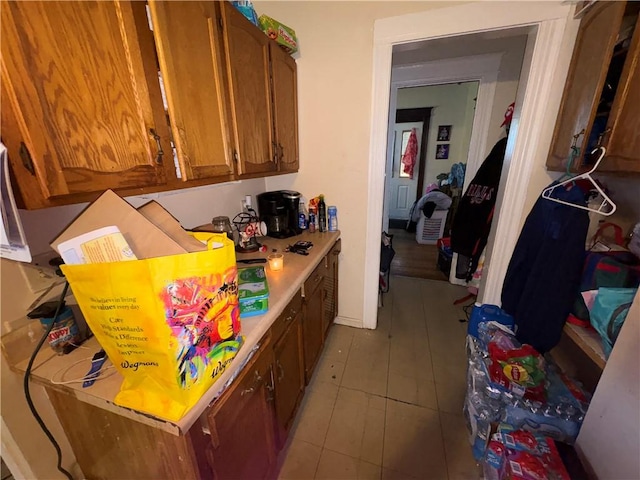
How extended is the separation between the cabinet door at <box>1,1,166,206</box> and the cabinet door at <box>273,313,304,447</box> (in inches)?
32.4

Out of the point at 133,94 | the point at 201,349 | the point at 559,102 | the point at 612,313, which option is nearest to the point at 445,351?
the point at 612,313

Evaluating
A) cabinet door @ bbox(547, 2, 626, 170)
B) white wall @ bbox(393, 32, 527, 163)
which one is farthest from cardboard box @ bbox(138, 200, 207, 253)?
white wall @ bbox(393, 32, 527, 163)

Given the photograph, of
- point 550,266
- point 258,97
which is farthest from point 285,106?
point 550,266

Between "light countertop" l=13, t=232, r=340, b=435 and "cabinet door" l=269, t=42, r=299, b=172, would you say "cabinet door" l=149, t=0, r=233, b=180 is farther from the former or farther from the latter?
"light countertop" l=13, t=232, r=340, b=435

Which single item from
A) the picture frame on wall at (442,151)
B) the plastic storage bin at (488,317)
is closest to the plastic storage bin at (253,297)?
the plastic storage bin at (488,317)

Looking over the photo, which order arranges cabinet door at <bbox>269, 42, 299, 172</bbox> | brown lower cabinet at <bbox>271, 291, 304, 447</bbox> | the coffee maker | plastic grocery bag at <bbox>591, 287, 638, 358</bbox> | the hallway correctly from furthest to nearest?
the hallway → the coffee maker → cabinet door at <bbox>269, 42, 299, 172</bbox> → brown lower cabinet at <bbox>271, 291, 304, 447</bbox> → plastic grocery bag at <bbox>591, 287, 638, 358</bbox>

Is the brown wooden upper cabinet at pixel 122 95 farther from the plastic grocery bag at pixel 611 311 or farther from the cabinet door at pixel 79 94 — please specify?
the plastic grocery bag at pixel 611 311

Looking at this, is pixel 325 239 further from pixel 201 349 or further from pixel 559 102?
pixel 559 102

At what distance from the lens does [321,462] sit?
1.24 m

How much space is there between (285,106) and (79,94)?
1.16m

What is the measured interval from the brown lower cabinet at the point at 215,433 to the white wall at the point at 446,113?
4.48m

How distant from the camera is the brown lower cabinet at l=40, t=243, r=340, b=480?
66 centimetres

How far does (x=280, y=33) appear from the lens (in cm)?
143

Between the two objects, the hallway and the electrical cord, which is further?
the hallway
